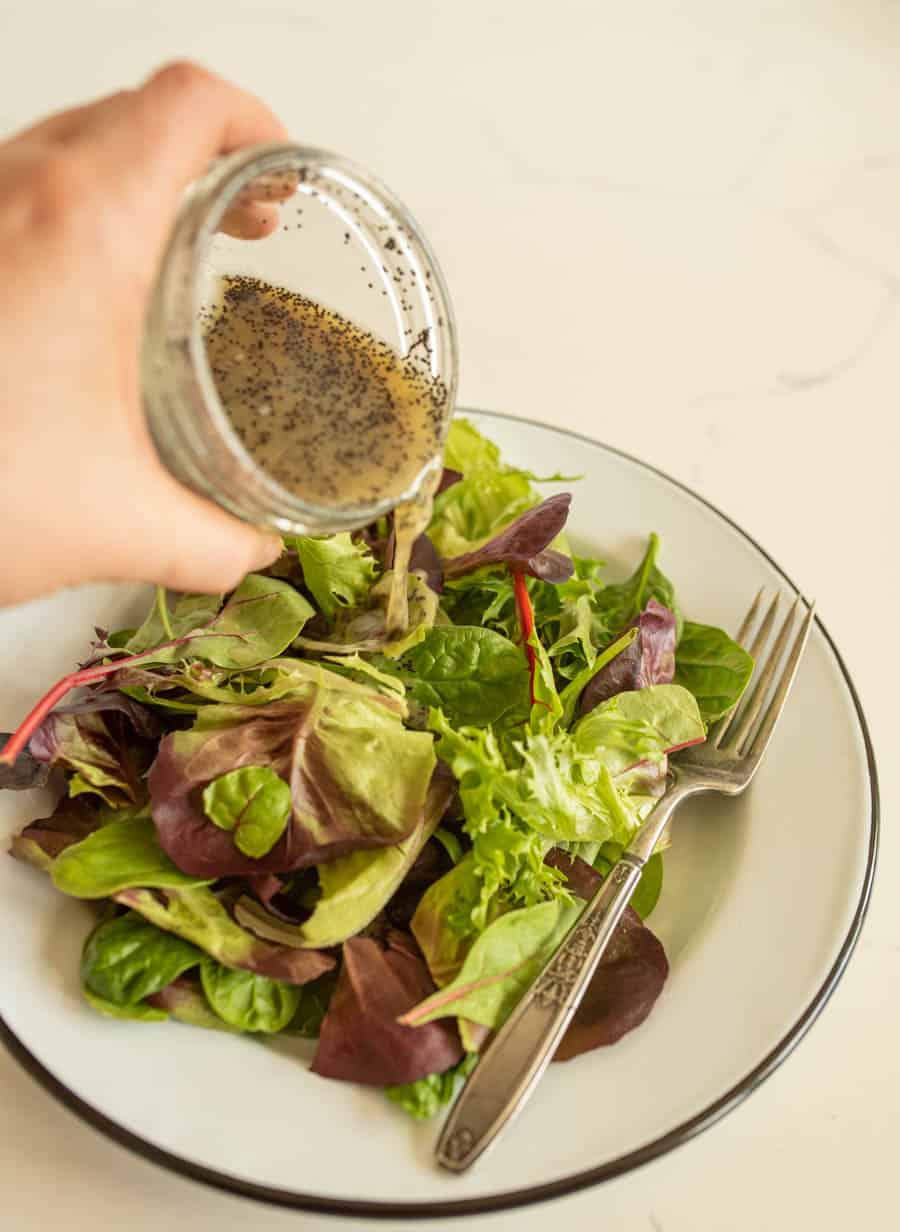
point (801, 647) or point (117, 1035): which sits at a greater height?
point (801, 647)

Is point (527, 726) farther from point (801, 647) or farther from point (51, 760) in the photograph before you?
point (51, 760)

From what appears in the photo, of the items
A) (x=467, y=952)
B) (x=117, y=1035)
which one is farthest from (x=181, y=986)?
(x=467, y=952)

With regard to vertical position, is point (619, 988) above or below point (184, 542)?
below

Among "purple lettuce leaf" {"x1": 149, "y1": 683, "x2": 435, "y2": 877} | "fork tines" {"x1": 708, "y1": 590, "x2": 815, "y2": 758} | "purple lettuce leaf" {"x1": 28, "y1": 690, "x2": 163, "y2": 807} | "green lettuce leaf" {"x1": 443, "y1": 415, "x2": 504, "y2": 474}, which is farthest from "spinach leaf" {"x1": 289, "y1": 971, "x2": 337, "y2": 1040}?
"green lettuce leaf" {"x1": 443, "y1": 415, "x2": 504, "y2": 474}

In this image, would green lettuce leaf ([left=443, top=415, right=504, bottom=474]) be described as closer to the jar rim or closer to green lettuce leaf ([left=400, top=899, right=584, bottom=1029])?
the jar rim

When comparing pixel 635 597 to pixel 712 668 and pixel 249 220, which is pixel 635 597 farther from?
pixel 249 220

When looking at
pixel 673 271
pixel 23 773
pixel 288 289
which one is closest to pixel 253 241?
pixel 288 289
